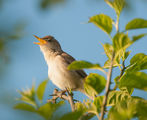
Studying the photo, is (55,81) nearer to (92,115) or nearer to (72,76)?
(72,76)

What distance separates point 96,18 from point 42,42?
434 cm

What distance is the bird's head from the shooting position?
5.49 metres

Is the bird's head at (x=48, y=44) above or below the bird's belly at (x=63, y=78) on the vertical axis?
above

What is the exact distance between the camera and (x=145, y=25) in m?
1.34

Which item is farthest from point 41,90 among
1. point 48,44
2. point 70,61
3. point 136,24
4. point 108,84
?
point 48,44

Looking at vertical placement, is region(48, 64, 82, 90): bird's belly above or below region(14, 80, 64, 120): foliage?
above

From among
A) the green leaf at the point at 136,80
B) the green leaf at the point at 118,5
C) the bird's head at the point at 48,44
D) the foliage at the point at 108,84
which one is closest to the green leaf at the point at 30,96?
the foliage at the point at 108,84

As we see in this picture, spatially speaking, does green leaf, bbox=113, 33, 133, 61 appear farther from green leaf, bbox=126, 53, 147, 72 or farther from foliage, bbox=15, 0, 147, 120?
green leaf, bbox=126, 53, 147, 72

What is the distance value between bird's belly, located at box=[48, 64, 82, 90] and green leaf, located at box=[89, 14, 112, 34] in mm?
3266

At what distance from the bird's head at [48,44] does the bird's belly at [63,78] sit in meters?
0.88

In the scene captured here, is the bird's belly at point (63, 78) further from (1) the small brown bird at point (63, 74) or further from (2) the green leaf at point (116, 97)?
(2) the green leaf at point (116, 97)

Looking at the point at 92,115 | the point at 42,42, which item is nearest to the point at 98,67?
the point at 92,115

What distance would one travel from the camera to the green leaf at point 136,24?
130 cm

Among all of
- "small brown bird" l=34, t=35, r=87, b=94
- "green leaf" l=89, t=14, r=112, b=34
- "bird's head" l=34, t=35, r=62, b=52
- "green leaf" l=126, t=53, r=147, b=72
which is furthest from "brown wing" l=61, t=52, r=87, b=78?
"green leaf" l=89, t=14, r=112, b=34
